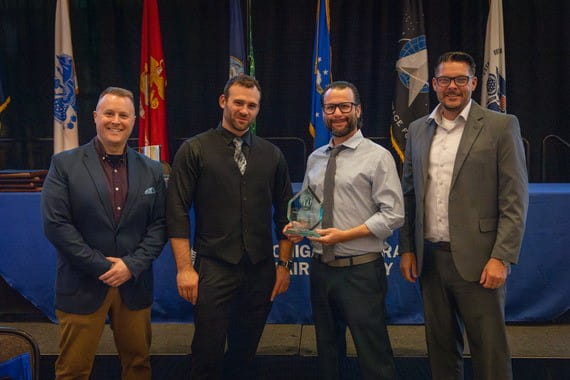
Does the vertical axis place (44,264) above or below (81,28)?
below

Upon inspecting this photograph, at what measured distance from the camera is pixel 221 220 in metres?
2.24

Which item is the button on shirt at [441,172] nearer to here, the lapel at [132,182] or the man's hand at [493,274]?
the man's hand at [493,274]

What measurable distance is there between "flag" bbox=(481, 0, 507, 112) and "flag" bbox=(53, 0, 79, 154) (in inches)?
145

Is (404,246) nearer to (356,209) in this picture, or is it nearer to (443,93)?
(356,209)

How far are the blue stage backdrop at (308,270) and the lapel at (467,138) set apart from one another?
58.3 inches

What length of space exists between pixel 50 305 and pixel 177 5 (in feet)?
10.6

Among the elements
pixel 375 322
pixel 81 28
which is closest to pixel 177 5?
pixel 81 28

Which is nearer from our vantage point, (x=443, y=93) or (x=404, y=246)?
(x=443, y=93)


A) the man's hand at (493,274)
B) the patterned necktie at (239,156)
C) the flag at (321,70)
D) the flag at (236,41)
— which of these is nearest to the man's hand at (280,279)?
the patterned necktie at (239,156)

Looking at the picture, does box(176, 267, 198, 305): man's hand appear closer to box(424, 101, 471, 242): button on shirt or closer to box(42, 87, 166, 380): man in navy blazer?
box(42, 87, 166, 380): man in navy blazer

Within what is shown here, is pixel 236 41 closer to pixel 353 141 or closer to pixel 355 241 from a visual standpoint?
pixel 353 141

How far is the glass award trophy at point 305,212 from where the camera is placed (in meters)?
2.25

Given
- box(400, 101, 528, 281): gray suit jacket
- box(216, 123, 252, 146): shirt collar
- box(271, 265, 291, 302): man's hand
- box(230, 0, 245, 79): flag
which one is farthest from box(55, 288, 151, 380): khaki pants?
box(230, 0, 245, 79): flag

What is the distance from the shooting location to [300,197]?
228cm
